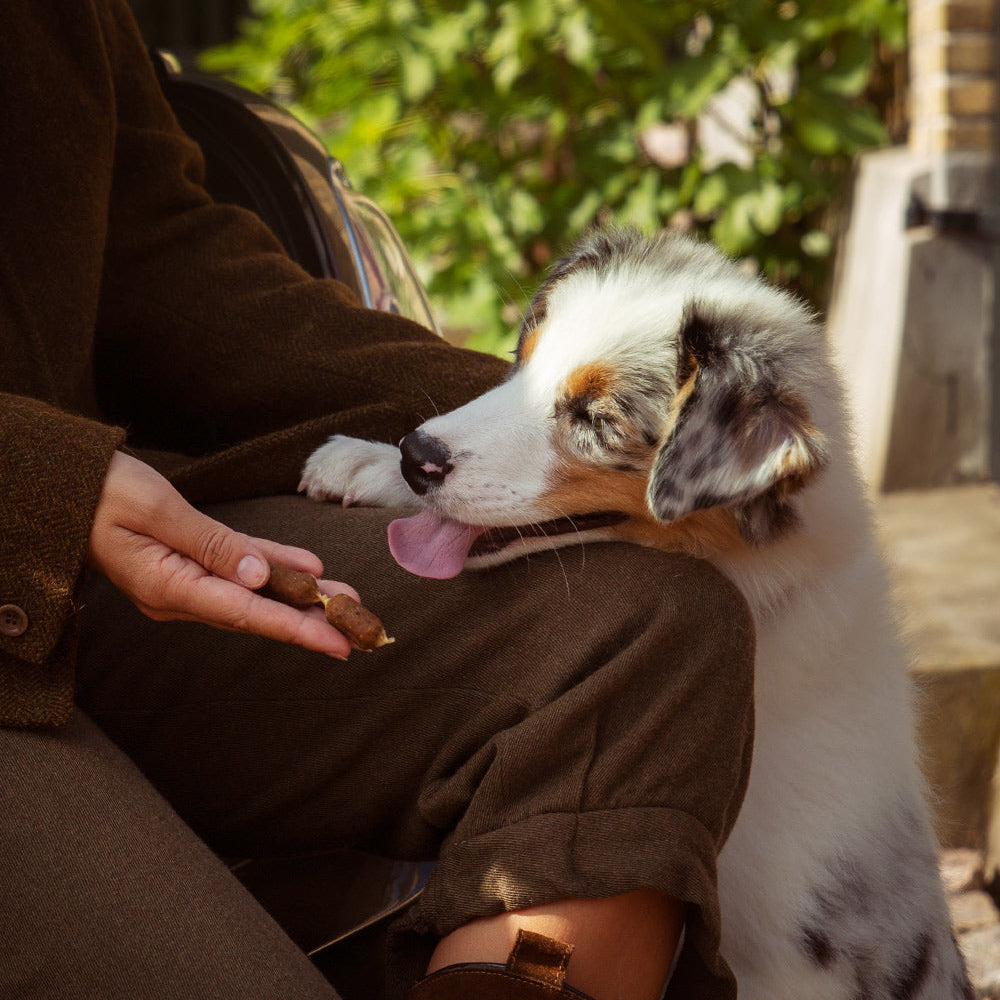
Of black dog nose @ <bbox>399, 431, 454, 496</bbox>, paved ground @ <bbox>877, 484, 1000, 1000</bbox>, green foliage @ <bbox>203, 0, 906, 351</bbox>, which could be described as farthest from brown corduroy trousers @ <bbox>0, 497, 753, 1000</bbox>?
green foliage @ <bbox>203, 0, 906, 351</bbox>

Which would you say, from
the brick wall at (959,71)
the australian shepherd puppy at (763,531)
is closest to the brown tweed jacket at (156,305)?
the australian shepherd puppy at (763,531)

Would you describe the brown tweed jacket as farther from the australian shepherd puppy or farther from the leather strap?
the leather strap

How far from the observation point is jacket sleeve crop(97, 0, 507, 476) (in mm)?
1794

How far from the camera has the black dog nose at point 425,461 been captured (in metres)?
1.59

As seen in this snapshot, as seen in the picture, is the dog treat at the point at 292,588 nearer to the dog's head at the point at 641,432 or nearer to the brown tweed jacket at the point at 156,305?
the dog's head at the point at 641,432

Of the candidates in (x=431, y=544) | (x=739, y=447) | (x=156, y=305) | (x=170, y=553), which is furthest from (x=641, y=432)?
(x=156, y=305)

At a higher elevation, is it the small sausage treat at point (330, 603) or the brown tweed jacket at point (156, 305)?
the brown tweed jacket at point (156, 305)

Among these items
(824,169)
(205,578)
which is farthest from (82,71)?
(824,169)

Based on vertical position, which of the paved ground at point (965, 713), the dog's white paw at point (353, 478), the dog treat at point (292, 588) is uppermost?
the dog's white paw at point (353, 478)

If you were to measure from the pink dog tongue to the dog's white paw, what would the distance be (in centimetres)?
12

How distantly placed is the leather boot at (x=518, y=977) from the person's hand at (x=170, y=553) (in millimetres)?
352

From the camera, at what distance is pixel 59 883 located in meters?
1.21

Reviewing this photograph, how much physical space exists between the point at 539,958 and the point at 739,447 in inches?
25.4

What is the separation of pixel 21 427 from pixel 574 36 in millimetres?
3664
